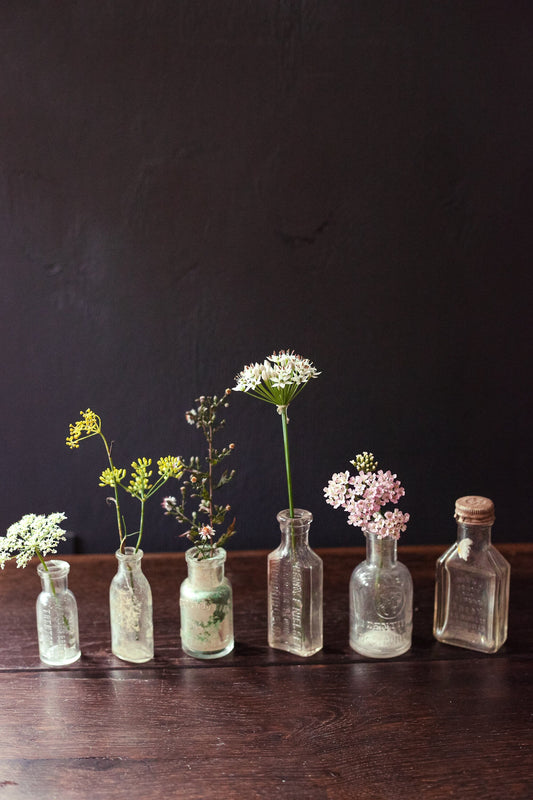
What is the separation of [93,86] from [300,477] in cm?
88

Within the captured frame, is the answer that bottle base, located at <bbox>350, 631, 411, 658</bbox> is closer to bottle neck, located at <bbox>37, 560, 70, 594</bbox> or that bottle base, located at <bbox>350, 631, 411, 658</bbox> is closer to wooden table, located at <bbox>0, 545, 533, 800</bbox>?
wooden table, located at <bbox>0, 545, 533, 800</bbox>

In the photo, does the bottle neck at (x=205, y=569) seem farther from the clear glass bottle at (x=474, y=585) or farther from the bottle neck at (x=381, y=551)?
the clear glass bottle at (x=474, y=585)

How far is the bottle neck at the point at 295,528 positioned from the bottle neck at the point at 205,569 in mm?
101

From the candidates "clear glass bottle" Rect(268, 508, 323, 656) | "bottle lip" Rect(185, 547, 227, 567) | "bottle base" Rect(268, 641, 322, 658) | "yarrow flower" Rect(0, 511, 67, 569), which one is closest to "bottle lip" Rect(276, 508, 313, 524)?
"clear glass bottle" Rect(268, 508, 323, 656)

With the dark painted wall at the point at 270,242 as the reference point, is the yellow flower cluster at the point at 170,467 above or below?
below

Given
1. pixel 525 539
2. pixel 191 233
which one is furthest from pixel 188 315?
pixel 525 539

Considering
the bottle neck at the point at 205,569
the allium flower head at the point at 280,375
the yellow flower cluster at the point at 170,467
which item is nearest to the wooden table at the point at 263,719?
the bottle neck at the point at 205,569

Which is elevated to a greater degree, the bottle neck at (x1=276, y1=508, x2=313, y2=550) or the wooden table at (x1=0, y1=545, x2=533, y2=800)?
the bottle neck at (x1=276, y1=508, x2=313, y2=550)

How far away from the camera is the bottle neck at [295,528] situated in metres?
1.18

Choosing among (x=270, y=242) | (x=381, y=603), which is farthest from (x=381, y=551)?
(x=270, y=242)

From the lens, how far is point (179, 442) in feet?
5.23

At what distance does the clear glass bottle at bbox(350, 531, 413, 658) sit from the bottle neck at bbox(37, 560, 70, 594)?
449 millimetres

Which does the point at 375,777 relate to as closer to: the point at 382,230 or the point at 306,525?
the point at 306,525

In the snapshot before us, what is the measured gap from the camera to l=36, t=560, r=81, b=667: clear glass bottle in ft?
3.80
